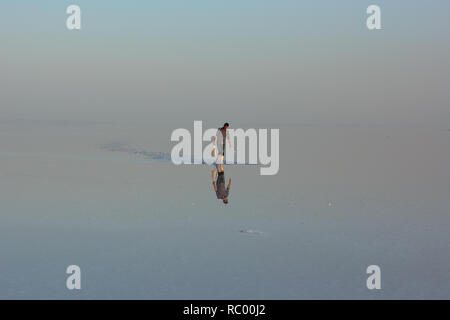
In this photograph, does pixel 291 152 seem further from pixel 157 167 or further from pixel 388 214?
pixel 388 214

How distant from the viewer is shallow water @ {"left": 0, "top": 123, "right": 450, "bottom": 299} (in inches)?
370

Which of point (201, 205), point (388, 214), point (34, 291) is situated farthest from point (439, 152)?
point (34, 291)

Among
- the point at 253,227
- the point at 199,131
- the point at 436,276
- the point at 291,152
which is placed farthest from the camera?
the point at 199,131

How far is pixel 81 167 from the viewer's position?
20469 millimetres

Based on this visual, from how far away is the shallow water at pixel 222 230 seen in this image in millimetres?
9398

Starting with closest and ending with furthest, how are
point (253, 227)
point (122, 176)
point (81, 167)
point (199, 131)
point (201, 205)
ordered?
point (253, 227), point (201, 205), point (122, 176), point (81, 167), point (199, 131)

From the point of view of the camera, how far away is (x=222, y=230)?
40.3 ft

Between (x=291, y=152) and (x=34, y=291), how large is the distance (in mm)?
17417

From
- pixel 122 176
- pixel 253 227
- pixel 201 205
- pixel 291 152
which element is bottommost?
pixel 253 227
